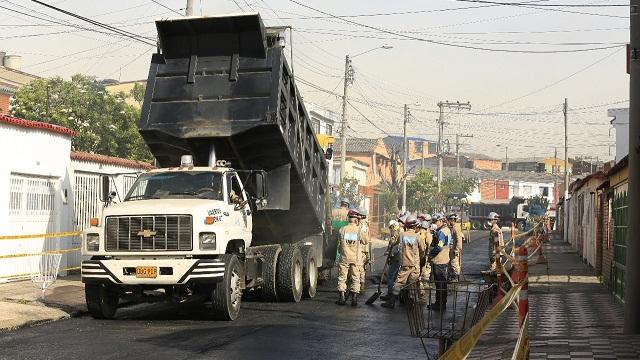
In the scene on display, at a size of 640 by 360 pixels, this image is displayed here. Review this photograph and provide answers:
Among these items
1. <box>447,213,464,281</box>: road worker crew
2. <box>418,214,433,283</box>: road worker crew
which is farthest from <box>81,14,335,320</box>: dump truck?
<box>447,213,464,281</box>: road worker crew

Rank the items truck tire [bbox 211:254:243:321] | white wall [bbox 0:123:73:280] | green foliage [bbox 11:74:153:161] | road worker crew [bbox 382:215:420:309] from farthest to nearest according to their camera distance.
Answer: green foliage [bbox 11:74:153:161], white wall [bbox 0:123:73:280], road worker crew [bbox 382:215:420:309], truck tire [bbox 211:254:243:321]

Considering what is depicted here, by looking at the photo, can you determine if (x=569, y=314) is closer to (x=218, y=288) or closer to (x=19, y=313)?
(x=218, y=288)

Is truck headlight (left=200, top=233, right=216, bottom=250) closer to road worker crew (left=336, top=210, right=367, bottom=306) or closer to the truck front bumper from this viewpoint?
the truck front bumper

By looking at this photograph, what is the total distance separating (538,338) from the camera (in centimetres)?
1170

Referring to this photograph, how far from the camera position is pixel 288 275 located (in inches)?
656

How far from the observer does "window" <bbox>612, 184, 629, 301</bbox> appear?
54.8 ft

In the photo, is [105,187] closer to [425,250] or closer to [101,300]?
[101,300]

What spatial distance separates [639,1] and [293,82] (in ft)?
21.3

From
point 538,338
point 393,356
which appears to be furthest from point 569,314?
point 393,356

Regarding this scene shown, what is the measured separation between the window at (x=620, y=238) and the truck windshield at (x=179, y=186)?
7.26 metres

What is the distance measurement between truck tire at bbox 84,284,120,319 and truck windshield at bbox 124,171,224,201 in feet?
4.92

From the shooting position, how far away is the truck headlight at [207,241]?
13.7m

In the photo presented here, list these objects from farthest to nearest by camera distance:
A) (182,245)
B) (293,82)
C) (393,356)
A: 1. (293,82)
2. (182,245)
3. (393,356)

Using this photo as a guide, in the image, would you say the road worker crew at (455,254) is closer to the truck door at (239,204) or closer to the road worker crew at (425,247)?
the road worker crew at (425,247)
